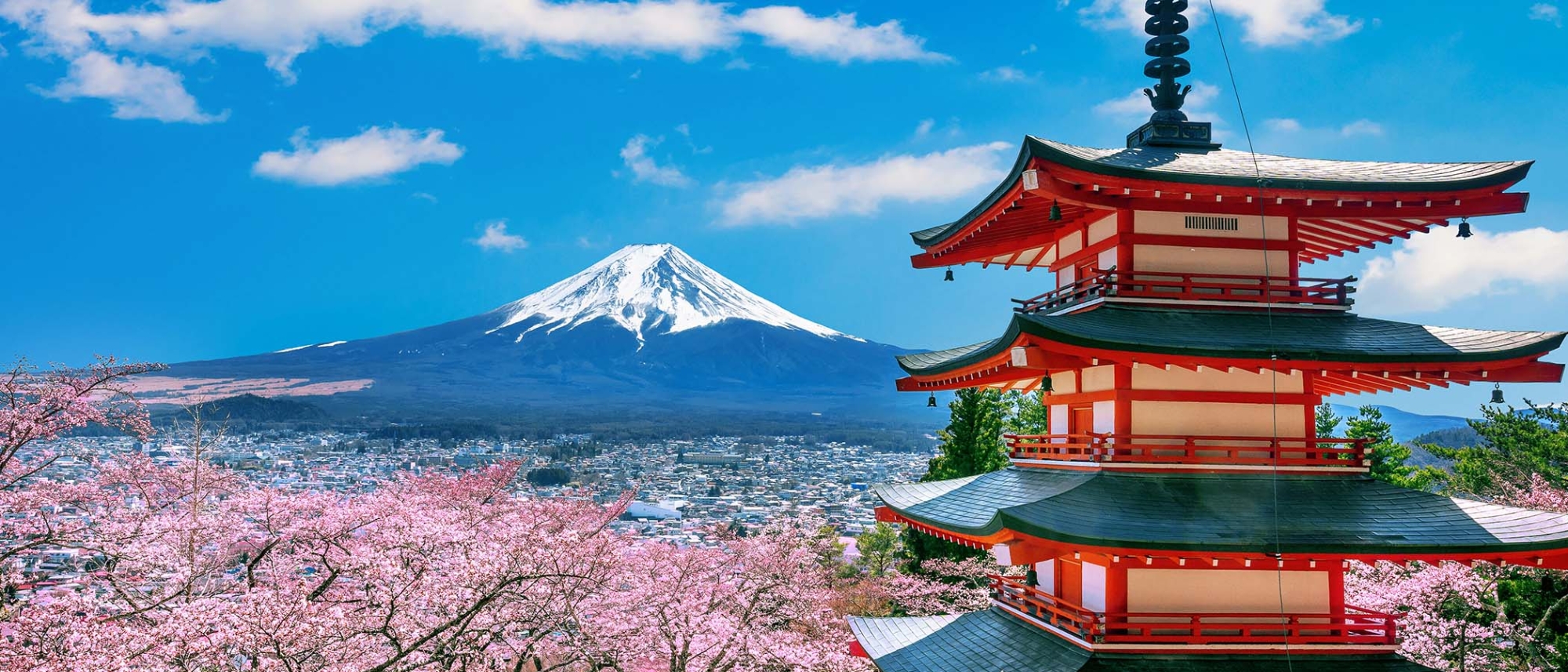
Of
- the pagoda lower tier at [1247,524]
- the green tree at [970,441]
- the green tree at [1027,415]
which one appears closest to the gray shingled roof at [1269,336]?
the pagoda lower tier at [1247,524]

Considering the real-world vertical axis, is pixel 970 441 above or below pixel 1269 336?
below

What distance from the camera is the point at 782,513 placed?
91.8ft

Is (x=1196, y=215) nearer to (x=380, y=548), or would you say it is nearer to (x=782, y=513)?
(x=380, y=548)

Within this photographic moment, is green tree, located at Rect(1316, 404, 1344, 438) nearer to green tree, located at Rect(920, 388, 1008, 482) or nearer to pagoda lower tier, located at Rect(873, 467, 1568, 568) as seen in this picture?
green tree, located at Rect(920, 388, 1008, 482)

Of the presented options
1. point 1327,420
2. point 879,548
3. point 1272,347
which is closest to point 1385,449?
point 1327,420

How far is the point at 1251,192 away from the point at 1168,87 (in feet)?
7.53

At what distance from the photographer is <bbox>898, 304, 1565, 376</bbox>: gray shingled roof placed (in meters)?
7.70

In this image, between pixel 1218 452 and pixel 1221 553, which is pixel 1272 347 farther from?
pixel 1221 553

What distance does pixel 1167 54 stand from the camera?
1007 centimetres

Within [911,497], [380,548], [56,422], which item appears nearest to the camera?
[56,422]

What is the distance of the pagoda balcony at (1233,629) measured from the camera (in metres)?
7.96

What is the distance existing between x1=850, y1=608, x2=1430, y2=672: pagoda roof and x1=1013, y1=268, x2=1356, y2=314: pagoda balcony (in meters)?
3.00

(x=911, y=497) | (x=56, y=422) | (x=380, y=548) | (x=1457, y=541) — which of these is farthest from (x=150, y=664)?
(x=1457, y=541)

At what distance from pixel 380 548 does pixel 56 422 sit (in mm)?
3892
